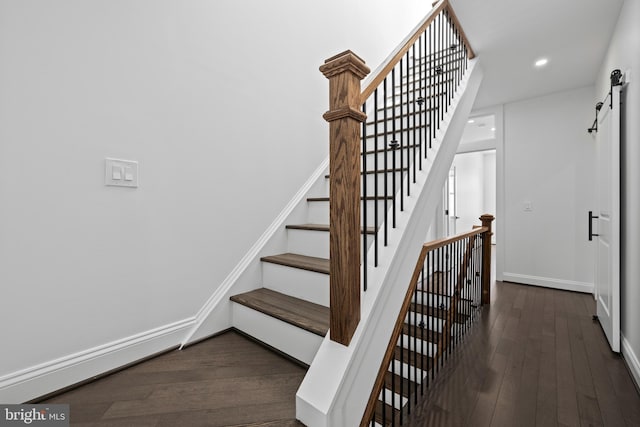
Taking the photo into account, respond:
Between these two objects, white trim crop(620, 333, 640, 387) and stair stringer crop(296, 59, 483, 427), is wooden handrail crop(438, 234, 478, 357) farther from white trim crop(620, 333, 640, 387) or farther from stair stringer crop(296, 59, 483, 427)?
white trim crop(620, 333, 640, 387)

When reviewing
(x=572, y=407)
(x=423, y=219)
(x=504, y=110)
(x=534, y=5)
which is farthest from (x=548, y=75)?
(x=572, y=407)

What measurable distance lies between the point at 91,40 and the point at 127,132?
41 cm

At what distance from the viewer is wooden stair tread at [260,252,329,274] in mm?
1634

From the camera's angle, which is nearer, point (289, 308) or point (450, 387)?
point (289, 308)

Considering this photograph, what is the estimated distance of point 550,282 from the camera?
12.4 feet

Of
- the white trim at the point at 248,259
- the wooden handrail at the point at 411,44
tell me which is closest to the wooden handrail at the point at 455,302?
the white trim at the point at 248,259

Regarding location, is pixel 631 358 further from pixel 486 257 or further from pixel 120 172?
pixel 120 172

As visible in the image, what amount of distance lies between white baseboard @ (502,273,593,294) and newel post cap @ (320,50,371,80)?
415cm

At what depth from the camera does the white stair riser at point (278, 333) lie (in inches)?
54.0

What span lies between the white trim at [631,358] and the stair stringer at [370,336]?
5.21 feet

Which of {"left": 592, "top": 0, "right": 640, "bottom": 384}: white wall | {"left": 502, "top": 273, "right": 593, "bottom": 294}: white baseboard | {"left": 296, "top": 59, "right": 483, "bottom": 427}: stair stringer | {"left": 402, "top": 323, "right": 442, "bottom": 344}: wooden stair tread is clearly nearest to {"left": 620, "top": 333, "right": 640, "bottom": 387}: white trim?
{"left": 592, "top": 0, "right": 640, "bottom": 384}: white wall

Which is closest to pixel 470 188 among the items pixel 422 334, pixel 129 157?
pixel 422 334

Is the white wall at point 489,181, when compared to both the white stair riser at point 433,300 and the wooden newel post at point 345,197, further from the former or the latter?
the wooden newel post at point 345,197

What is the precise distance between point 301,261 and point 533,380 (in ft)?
5.50
